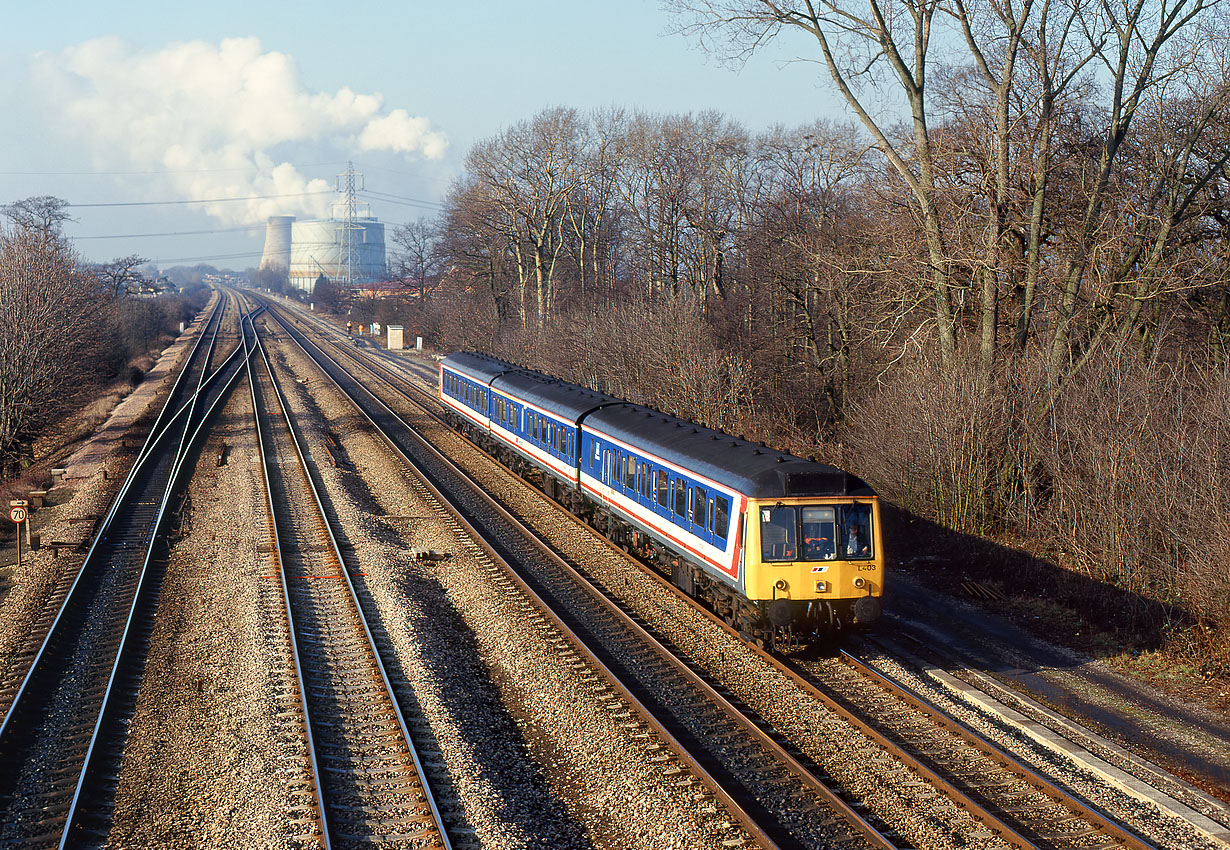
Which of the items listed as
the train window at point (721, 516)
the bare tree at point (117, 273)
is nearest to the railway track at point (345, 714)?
the train window at point (721, 516)

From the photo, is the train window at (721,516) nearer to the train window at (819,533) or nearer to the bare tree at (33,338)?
the train window at (819,533)

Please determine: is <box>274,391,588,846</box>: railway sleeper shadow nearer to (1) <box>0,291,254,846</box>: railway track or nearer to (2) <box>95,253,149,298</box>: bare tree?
(1) <box>0,291,254,846</box>: railway track

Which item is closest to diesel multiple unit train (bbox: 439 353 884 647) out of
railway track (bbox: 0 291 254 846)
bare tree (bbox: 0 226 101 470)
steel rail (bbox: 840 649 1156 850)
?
steel rail (bbox: 840 649 1156 850)

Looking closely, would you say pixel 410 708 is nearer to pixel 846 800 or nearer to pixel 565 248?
pixel 846 800

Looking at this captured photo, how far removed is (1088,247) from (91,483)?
85.1 feet

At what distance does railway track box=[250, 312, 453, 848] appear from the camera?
363 inches

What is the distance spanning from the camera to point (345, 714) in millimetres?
11844

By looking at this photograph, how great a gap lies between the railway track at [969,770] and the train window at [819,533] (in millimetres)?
1564

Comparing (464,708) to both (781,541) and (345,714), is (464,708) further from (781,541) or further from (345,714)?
(781,541)

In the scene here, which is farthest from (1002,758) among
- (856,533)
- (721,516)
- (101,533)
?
(101,533)

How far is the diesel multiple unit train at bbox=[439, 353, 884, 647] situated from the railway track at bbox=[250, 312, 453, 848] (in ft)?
16.4

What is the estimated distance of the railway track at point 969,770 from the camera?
9.01 meters

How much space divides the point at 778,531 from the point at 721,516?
1.20 m

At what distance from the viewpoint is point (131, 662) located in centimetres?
1356
